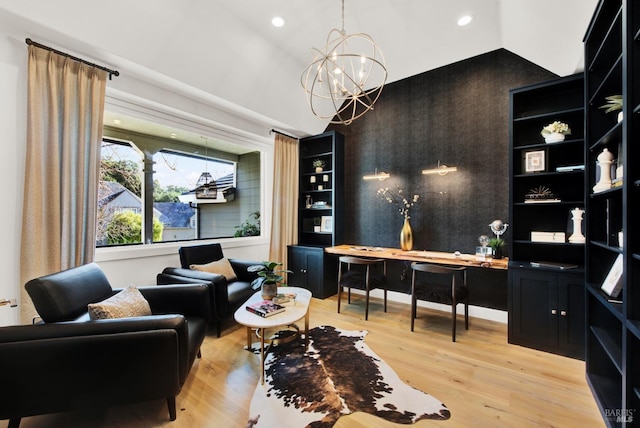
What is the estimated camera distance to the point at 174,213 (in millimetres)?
3664

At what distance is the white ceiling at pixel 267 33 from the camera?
83.0 inches

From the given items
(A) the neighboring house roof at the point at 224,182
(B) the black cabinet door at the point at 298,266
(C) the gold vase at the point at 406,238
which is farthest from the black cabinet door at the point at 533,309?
(A) the neighboring house roof at the point at 224,182

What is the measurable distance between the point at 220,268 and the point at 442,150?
3332 mm

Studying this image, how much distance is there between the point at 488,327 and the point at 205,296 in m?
3.14

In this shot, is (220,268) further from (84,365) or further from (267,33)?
(267,33)

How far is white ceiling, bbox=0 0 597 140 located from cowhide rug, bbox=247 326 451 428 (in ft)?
10.0

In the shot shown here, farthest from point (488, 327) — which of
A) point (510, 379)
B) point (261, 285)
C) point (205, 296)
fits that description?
point (205, 296)

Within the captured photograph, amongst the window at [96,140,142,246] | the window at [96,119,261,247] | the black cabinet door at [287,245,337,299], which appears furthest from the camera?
the black cabinet door at [287,245,337,299]

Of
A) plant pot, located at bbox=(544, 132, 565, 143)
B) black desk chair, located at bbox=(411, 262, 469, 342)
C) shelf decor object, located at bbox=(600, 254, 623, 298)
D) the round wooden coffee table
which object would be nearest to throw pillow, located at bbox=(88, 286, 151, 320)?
the round wooden coffee table

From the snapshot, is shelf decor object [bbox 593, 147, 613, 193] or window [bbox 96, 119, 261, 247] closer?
shelf decor object [bbox 593, 147, 613, 193]

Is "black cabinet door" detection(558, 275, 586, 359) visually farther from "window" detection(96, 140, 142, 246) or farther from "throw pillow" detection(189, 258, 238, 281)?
"window" detection(96, 140, 142, 246)

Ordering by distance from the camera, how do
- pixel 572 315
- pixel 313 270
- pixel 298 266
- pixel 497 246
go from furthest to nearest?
1. pixel 298 266
2. pixel 313 270
3. pixel 497 246
4. pixel 572 315

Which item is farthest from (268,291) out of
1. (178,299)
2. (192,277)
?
(192,277)

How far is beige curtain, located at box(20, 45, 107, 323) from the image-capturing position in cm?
210
